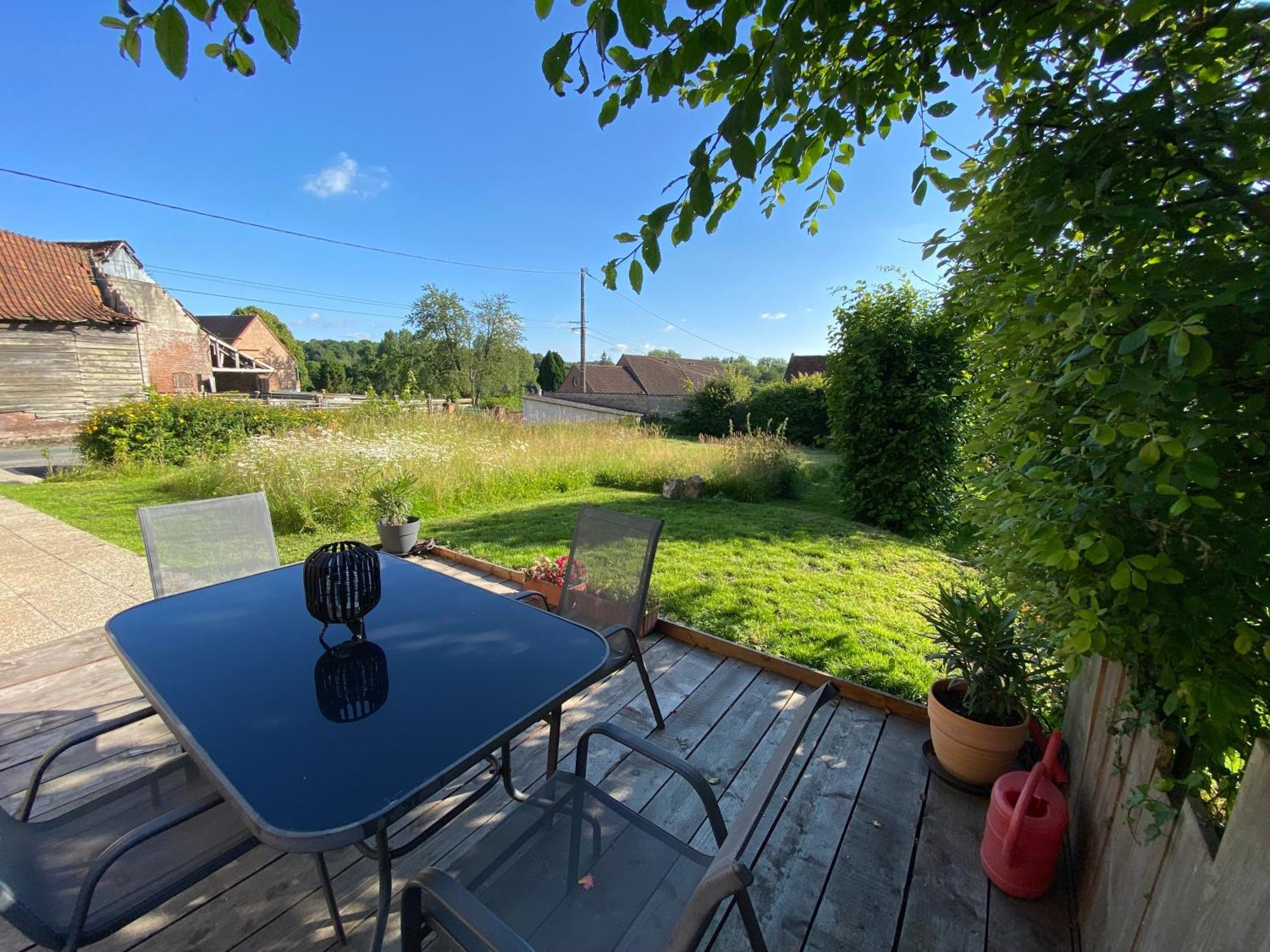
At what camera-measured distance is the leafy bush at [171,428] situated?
7699 millimetres

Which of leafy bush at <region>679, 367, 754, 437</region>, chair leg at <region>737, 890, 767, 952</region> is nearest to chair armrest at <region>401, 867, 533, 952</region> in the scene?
chair leg at <region>737, 890, 767, 952</region>

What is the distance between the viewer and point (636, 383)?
27359 millimetres

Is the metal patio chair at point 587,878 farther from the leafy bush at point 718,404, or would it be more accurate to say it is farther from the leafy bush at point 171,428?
the leafy bush at point 718,404

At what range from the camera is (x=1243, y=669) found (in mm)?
800

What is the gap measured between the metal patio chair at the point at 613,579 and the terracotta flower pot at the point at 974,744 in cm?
113

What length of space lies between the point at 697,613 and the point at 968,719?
1638 mm

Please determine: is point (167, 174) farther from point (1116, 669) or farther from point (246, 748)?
point (1116, 669)

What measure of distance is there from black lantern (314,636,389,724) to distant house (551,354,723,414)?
2241 cm

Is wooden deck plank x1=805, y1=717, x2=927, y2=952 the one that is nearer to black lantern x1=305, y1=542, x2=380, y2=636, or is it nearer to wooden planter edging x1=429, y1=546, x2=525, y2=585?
black lantern x1=305, y1=542, x2=380, y2=636

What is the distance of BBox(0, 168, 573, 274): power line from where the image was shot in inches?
379

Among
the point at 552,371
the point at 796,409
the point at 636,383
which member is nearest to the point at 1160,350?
the point at 796,409

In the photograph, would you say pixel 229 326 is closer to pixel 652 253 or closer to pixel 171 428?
pixel 171 428

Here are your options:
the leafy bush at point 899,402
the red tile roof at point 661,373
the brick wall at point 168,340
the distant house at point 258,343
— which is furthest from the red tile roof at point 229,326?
the leafy bush at point 899,402

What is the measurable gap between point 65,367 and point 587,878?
1835cm
